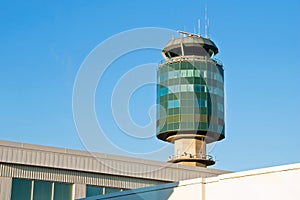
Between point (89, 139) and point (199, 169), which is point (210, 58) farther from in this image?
point (89, 139)

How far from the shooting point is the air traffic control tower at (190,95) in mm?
68750

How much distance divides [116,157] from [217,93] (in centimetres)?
4246

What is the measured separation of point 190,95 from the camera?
7050 cm

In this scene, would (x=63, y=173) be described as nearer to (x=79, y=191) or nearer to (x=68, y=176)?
(x=68, y=176)

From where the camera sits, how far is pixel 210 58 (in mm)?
72000

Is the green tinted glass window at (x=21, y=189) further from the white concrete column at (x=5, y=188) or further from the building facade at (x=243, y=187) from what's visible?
the building facade at (x=243, y=187)

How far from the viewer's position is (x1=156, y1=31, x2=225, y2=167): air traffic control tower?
6875 centimetres

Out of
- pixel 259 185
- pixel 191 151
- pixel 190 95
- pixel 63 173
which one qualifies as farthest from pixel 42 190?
pixel 190 95

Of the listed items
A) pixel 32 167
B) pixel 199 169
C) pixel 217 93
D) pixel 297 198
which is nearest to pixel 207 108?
pixel 217 93

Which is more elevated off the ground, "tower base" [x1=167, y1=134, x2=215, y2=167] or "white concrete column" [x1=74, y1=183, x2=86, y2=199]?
"tower base" [x1=167, y1=134, x2=215, y2=167]

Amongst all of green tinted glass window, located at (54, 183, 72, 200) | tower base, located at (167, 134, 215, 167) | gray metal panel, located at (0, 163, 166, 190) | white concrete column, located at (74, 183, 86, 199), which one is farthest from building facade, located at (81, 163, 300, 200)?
tower base, located at (167, 134, 215, 167)

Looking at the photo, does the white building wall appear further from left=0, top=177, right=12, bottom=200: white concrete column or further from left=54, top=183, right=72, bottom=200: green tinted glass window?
left=0, top=177, right=12, bottom=200: white concrete column

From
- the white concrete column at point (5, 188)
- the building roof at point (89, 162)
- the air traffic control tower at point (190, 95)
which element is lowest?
the white concrete column at point (5, 188)

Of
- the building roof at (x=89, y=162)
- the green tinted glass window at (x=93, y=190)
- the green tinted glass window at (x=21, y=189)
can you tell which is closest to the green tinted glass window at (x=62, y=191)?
the building roof at (x=89, y=162)
